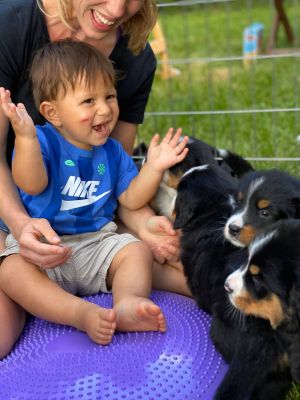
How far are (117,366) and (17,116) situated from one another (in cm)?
93

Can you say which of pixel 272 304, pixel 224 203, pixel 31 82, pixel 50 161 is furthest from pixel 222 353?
pixel 31 82

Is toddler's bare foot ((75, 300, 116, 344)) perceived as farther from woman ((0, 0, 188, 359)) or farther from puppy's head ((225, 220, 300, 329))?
puppy's head ((225, 220, 300, 329))

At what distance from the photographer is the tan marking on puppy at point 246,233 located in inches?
93.9

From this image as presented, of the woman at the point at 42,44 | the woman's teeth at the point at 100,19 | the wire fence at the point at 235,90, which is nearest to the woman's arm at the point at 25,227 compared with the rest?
the woman at the point at 42,44

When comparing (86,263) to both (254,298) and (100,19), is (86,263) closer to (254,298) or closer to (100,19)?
Answer: (254,298)

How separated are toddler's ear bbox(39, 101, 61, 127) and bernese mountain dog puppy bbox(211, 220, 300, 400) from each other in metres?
1.02

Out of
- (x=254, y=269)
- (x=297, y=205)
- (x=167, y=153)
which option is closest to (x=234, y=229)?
(x=297, y=205)

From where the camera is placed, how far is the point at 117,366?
2174 mm

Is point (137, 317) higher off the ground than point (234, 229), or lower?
lower

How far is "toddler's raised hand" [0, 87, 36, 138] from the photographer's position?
2240 mm

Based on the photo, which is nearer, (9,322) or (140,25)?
(9,322)

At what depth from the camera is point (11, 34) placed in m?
2.69

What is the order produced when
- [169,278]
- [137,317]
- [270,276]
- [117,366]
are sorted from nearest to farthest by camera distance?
[270,276]
[117,366]
[137,317]
[169,278]

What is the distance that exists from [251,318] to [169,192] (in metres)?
1.13
